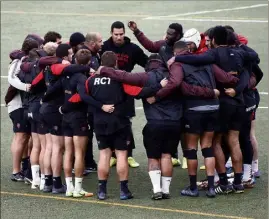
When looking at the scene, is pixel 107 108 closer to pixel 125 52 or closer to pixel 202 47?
pixel 202 47

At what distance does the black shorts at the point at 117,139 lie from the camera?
13.2 metres

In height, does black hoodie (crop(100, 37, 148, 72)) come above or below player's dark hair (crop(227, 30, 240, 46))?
below

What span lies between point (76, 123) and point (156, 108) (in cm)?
123

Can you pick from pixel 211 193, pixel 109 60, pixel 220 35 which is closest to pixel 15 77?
pixel 109 60

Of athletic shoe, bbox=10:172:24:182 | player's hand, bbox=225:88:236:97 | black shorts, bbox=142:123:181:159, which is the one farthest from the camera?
athletic shoe, bbox=10:172:24:182

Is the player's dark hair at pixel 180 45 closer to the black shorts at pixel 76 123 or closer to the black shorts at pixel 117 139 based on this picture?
the black shorts at pixel 117 139

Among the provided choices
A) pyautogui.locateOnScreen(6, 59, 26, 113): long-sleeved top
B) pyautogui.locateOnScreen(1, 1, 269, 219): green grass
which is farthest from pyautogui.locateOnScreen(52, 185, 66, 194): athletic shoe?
pyautogui.locateOnScreen(6, 59, 26, 113): long-sleeved top

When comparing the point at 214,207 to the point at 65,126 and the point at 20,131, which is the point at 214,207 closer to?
the point at 65,126

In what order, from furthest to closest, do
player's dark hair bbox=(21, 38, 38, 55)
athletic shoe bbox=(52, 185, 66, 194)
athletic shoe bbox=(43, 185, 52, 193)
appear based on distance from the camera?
player's dark hair bbox=(21, 38, 38, 55) < athletic shoe bbox=(43, 185, 52, 193) < athletic shoe bbox=(52, 185, 66, 194)

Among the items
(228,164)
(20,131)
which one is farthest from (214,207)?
(20,131)

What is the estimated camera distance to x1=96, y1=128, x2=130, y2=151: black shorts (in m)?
13.2

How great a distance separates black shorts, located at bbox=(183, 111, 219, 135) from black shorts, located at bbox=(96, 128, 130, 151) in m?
0.86

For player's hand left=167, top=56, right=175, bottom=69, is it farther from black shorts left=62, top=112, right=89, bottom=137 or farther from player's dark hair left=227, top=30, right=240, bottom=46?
black shorts left=62, top=112, right=89, bottom=137

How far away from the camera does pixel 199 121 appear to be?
13.0 metres
